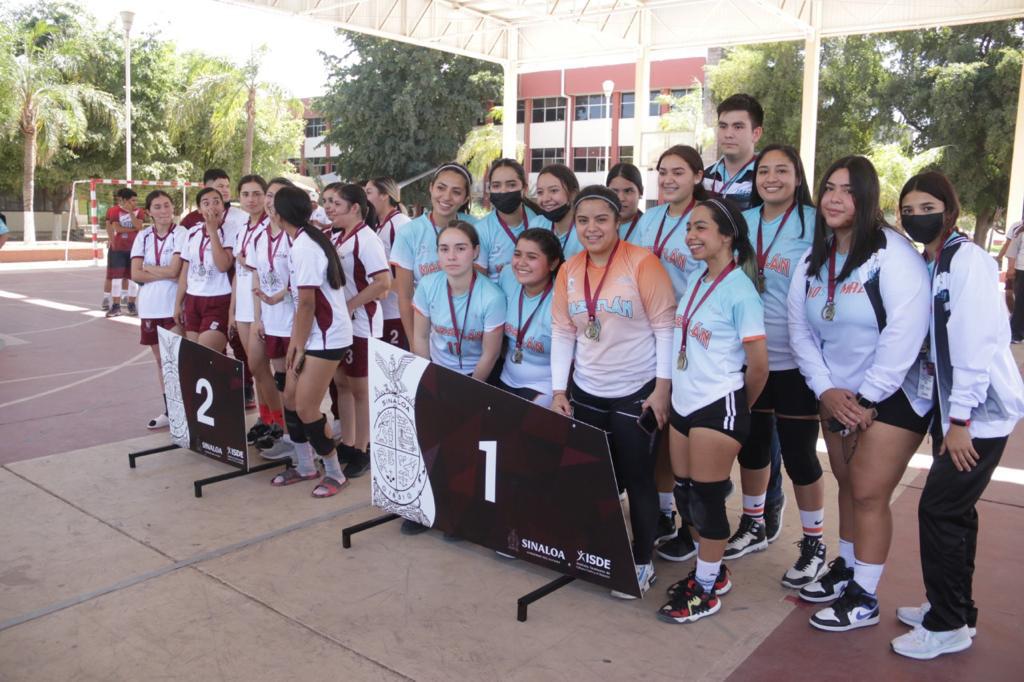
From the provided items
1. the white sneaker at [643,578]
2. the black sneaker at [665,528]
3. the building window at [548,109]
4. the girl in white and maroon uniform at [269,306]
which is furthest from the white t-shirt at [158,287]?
the building window at [548,109]

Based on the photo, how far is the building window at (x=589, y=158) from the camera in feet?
146

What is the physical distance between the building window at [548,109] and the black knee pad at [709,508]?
4345 centimetres

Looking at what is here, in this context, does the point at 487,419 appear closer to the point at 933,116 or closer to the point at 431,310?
the point at 431,310

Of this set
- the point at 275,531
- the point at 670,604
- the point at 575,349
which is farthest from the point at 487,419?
the point at 275,531

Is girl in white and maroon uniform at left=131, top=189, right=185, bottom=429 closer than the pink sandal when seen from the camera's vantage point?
No

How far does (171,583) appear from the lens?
383 cm

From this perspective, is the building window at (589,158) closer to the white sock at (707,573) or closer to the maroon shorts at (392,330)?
the maroon shorts at (392,330)

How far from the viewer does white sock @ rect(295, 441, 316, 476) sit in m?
5.32

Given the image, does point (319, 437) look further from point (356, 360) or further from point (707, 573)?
point (707, 573)

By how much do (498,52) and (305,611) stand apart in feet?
63.8

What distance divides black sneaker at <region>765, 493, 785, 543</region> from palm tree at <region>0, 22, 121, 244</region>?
97.1 feet

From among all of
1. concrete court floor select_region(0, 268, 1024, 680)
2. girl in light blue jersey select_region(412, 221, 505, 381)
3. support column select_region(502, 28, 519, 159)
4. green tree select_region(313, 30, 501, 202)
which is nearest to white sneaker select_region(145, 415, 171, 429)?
concrete court floor select_region(0, 268, 1024, 680)

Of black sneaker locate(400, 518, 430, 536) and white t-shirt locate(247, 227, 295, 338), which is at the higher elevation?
white t-shirt locate(247, 227, 295, 338)

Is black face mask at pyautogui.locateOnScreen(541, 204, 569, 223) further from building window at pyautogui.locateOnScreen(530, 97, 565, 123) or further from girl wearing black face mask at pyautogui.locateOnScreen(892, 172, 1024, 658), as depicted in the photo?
building window at pyautogui.locateOnScreen(530, 97, 565, 123)
